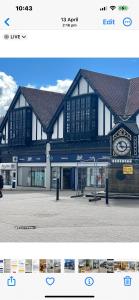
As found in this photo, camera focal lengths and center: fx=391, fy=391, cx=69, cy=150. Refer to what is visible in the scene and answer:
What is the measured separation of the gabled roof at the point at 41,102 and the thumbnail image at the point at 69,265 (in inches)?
1425

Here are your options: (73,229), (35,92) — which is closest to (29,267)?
(73,229)

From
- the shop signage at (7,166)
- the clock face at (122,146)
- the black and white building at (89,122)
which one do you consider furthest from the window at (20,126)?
the clock face at (122,146)

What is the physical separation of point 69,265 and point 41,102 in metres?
39.7

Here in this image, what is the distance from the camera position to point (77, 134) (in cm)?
3694

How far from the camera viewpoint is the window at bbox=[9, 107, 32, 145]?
136ft

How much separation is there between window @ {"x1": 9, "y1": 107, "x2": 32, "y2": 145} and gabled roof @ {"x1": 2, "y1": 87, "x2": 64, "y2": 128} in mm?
1002

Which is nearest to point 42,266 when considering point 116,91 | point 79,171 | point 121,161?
point 121,161
